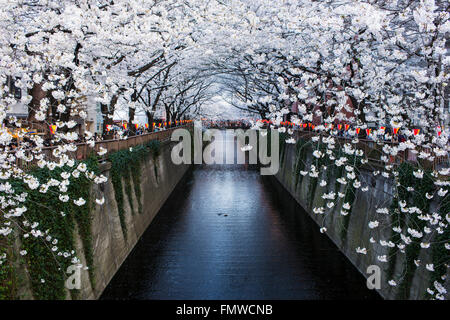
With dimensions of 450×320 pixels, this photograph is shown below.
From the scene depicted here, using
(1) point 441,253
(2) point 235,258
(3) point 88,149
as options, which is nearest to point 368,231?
(1) point 441,253

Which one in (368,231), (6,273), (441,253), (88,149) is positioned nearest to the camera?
(6,273)

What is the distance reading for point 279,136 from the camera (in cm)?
3603

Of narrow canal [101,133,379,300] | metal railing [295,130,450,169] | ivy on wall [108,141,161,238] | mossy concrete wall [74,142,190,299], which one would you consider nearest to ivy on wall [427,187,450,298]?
metal railing [295,130,450,169]

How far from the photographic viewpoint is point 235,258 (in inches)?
585

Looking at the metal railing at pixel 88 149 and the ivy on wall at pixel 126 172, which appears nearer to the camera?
the metal railing at pixel 88 149

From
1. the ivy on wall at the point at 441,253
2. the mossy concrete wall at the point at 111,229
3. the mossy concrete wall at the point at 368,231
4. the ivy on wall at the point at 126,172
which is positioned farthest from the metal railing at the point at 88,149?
the ivy on wall at the point at 441,253

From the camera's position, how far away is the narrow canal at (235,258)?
12102mm

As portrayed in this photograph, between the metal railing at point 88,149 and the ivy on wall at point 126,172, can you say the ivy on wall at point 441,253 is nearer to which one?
the metal railing at point 88,149

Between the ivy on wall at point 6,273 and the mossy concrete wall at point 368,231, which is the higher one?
the ivy on wall at point 6,273

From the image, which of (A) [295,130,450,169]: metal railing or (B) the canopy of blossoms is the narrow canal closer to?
(B) the canopy of blossoms

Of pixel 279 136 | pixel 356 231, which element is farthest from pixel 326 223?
pixel 279 136

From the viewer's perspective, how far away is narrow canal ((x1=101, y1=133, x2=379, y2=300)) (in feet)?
39.7

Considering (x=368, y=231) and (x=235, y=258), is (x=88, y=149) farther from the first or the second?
(x=368, y=231)
